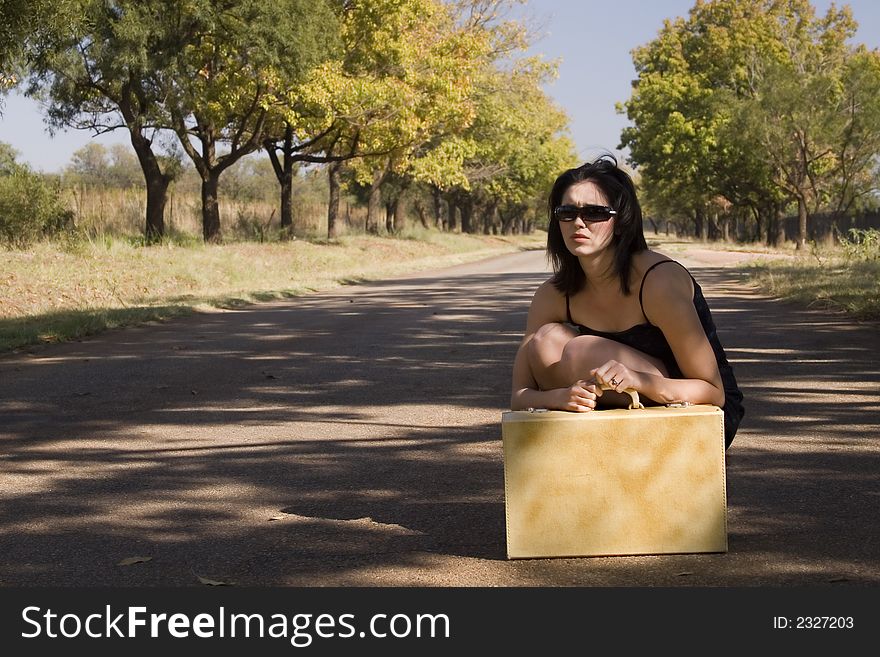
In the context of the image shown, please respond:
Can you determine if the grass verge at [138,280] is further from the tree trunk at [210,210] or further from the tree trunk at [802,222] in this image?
the tree trunk at [802,222]

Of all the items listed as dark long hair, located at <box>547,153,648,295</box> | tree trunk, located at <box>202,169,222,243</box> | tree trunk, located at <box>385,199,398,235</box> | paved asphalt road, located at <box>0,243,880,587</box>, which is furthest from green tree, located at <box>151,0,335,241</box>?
dark long hair, located at <box>547,153,648,295</box>

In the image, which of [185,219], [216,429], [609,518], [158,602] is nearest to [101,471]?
[216,429]

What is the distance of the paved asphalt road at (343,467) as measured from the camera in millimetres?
4410

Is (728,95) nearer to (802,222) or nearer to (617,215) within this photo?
(802,222)

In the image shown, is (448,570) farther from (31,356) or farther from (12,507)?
(31,356)

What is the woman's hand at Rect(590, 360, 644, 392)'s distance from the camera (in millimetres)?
4465

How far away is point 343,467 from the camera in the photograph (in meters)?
6.43

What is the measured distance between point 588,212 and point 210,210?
29323mm

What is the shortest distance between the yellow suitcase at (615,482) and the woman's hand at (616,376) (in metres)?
0.06

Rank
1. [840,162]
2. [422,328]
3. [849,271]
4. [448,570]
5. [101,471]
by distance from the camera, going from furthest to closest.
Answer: [840,162] < [849,271] < [422,328] < [101,471] < [448,570]

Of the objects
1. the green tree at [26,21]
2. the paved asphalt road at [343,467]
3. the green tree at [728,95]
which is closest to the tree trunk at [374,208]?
the green tree at [728,95]

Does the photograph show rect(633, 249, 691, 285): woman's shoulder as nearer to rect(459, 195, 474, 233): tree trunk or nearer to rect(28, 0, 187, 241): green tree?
rect(28, 0, 187, 241): green tree

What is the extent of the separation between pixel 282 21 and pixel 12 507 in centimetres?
2344

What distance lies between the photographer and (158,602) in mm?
3930
